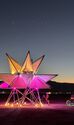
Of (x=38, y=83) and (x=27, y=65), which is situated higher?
(x=27, y=65)

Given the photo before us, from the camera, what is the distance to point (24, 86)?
57.4m

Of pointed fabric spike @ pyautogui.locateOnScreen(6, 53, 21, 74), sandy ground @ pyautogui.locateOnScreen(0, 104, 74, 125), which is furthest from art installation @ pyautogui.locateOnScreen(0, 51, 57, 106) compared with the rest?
sandy ground @ pyautogui.locateOnScreen(0, 104, 74, 125)

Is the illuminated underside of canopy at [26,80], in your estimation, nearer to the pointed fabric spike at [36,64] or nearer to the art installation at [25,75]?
the art installation at [25,75]

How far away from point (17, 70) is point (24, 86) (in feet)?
11.8

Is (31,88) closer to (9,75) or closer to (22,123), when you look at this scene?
(9,75)

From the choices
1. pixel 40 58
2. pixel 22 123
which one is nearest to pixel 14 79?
pixel 40 58

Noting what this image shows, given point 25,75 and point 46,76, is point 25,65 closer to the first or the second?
point 25,75

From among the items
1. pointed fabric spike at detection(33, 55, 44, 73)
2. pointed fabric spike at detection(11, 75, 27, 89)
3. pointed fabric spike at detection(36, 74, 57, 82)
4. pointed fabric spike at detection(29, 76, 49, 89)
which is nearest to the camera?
pointed fabric spike at detection(33, 55, 44, 73)

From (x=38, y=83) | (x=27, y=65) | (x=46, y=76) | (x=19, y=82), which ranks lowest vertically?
(x=38, y=83)

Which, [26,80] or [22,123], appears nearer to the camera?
[22,123]

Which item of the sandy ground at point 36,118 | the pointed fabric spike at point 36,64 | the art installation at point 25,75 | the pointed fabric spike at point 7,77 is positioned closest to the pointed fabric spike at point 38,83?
the art installation at point 25,75

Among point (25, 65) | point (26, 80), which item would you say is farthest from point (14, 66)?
point (26, 80)

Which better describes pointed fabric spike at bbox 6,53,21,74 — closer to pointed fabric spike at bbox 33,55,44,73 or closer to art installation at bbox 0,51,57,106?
art installation at bbox 0,51,57,106

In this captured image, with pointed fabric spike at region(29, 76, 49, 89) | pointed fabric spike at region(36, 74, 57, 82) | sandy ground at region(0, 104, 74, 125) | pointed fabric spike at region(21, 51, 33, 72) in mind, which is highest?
pointed fabric spike at region(21, 51, 33, 72)
